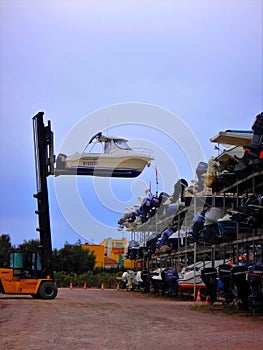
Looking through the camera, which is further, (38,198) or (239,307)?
(38,198)

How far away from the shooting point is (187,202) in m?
30.9

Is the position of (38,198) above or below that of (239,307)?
above

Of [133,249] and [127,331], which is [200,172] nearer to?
[127,331]

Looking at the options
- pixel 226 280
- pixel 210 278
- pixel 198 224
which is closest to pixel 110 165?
pixel 198 224

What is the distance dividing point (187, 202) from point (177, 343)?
19801 mm

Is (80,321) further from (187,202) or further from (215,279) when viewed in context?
(187,202)

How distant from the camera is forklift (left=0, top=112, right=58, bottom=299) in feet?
88.8

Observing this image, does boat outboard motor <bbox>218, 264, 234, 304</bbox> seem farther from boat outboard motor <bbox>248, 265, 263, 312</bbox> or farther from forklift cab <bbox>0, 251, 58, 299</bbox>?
forklift cab <bbox>0, 251, 58, 299</bbox>

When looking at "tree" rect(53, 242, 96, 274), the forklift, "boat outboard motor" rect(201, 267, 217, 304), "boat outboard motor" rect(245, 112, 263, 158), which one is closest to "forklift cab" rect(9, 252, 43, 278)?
the forklift

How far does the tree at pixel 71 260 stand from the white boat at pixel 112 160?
138 feet

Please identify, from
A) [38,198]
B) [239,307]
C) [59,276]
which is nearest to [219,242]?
[239,307]

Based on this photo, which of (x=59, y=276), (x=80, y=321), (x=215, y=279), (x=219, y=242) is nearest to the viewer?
(x=80, y=321)

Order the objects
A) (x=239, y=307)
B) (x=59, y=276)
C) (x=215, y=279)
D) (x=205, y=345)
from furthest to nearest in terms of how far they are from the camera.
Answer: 1. (x=59, y=276)
2. (x=215, y=279)
3. (x=239, y=307)
4. (x=205, y=345)

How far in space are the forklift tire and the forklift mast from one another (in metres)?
0.44
